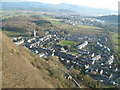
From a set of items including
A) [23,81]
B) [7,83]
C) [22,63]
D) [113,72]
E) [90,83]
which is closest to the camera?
[7,83]

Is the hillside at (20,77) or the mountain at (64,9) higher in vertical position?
the mountain at (64,9)

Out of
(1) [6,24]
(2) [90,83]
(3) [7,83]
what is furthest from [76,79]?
(1) [6,24]

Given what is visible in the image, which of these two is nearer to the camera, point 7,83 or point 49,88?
point 7,83

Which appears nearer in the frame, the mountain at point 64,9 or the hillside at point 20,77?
the hillside at point 20,77

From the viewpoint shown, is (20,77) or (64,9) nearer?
(20,77)

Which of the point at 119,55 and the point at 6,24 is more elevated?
the point at 6,24

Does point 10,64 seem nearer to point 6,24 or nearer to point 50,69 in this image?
point 50,69

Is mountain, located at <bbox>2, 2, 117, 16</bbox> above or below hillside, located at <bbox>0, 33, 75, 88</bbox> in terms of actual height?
above

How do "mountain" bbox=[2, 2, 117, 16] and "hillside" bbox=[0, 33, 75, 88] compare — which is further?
"mountain" bbox=[2, 2, 117, 16]

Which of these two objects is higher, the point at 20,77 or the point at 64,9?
the point at 64,9

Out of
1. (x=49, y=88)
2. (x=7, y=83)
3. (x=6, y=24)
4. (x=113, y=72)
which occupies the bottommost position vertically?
(x=113, y=72)

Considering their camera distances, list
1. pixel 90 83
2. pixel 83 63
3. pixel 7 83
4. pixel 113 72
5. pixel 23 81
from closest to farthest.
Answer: pixel 7 83 → pixel 23 81 → pixel 90 83 → pixel 113 72 → pixel 83 63
